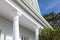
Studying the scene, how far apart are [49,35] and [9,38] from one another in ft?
10.2

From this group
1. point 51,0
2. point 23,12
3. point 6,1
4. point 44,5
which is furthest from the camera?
point 44,5

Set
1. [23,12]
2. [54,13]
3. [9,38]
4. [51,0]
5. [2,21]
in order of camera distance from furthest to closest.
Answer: [51,0] < [54,13] < [9,38] < [2,21] < [23,12]

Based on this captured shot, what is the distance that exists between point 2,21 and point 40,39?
3.80m

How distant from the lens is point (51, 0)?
48250mm

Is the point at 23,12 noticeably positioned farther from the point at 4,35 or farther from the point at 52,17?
the point at 52,17

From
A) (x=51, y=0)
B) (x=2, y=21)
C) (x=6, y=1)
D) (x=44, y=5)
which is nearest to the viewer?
(x=6, y=1)

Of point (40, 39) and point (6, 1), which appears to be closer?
point (6, 1)

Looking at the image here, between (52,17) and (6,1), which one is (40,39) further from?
(52,17)

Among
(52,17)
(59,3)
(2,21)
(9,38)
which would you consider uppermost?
(59,3)

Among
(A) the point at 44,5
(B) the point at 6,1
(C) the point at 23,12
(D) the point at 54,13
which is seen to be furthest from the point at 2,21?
(A) the point at 44,5

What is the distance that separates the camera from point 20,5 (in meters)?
9.84

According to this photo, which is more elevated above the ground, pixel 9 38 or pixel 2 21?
pixel 2 21

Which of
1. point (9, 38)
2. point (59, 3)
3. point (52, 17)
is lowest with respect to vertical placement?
point (9, 38)

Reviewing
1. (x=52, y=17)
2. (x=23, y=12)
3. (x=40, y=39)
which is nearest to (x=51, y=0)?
(x=52, y=17)
